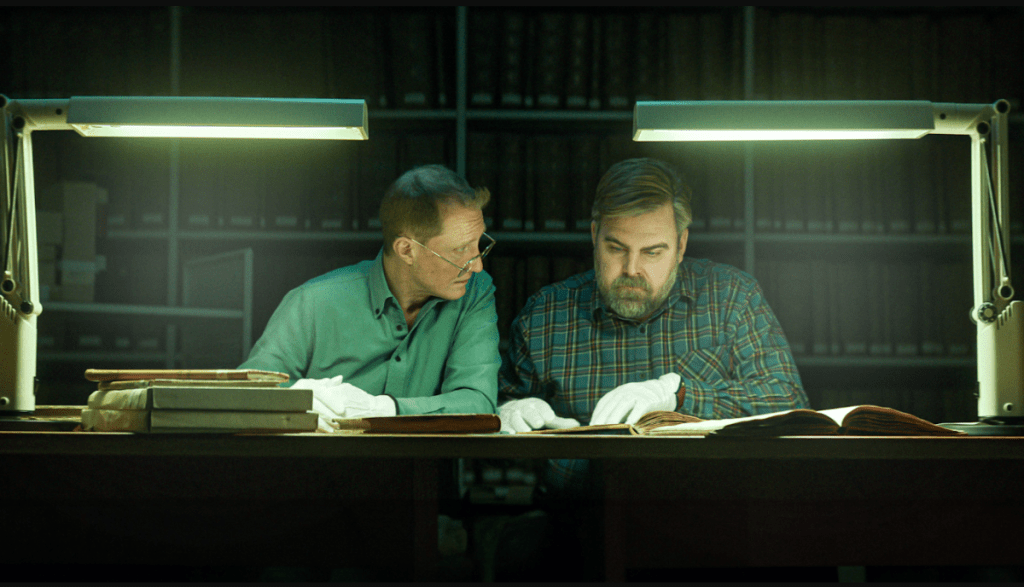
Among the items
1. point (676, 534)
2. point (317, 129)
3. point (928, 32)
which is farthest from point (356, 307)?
point (928, 32)

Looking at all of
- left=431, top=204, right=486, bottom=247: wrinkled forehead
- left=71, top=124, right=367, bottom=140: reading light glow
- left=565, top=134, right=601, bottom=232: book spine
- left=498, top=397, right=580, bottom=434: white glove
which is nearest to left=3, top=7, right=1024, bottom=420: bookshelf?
left=565, top=134, right=601, bottom=232: book spine

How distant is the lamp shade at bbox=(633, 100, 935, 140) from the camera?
1150mm

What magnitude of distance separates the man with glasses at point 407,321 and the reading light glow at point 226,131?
27.1 inches

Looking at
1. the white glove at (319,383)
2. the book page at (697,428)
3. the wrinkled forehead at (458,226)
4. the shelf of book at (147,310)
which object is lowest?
the book page at (697,428)

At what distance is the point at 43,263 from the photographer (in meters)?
2.14

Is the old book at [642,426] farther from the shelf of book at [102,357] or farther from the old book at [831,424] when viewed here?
the shelf of book at [102,357]

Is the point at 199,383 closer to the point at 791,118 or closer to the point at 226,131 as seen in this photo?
the point at 226,131

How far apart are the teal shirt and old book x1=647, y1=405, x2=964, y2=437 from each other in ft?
3.16

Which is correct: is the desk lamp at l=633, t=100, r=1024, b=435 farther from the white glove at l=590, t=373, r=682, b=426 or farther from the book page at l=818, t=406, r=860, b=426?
the white glove at l=590, t=373, r=682, b=426

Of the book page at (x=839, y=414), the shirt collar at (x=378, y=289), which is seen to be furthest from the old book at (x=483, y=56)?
the book page at (x=839, y=414)

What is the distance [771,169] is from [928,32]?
656mm

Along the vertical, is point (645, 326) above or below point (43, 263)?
below

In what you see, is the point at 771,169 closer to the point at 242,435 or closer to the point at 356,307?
the point at 356,307

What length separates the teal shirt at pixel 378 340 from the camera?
5.99ft
